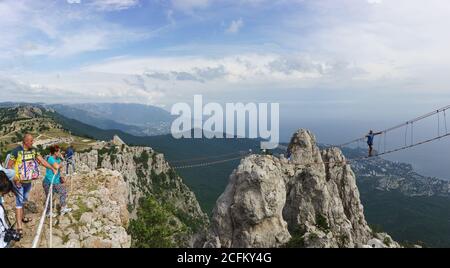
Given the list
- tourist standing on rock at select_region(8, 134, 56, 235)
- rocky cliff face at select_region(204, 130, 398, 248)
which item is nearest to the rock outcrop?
tourist standing on rock at select_region(8, 134, 56, 235)

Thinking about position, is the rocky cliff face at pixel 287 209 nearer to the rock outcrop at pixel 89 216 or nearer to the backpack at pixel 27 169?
the rock outcrop at pixel 89 216

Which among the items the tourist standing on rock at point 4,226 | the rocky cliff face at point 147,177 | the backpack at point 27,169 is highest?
the backpack at point 27,169

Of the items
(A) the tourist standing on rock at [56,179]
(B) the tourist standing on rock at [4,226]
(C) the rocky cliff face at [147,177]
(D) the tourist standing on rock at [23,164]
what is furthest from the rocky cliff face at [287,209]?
(C) the rocky cliff face at [147,177]

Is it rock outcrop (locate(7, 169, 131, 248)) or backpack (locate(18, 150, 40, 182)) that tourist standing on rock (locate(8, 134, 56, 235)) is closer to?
backpack (locate(18, 150, 40, 182))

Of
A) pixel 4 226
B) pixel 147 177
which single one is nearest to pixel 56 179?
pixel 4 226
